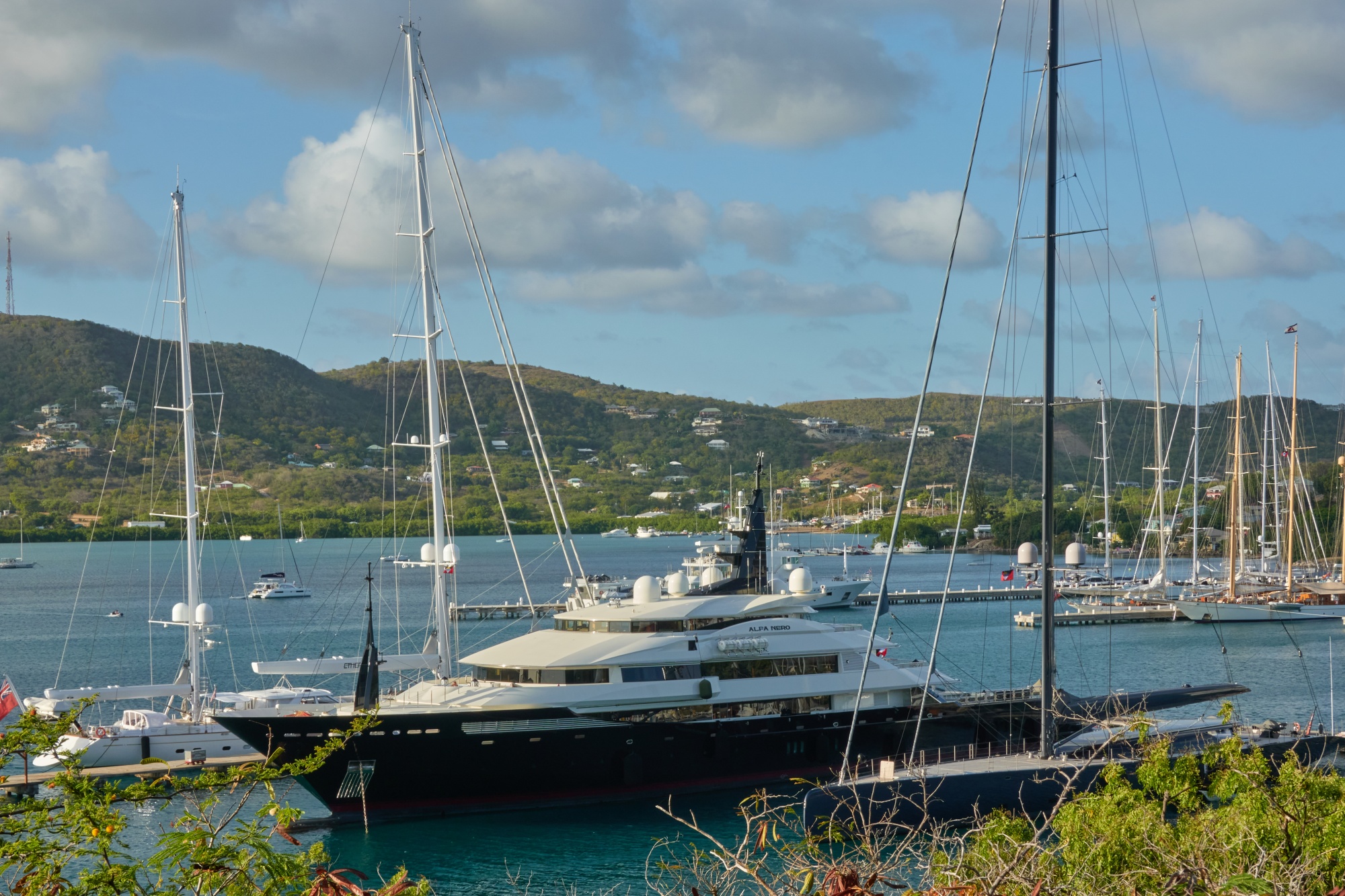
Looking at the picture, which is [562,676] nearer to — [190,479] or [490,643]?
[190,479]

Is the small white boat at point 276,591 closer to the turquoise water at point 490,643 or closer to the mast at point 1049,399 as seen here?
the turquoise water at point 490,643

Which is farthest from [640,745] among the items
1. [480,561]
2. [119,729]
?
[480,561]

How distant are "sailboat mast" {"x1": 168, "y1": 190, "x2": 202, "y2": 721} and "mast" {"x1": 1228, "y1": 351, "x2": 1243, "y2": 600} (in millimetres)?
44617

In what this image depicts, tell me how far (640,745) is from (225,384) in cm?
14108

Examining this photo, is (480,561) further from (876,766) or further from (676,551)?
(876,766)

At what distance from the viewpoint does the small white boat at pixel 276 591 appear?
274 ft

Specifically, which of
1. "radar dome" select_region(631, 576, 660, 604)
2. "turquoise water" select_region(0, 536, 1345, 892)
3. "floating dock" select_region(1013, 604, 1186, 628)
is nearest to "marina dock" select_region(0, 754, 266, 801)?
"turquoise water" select_region(0, 536, 1345, 892)

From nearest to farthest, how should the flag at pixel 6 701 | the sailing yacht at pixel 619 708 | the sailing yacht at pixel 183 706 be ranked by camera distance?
the flag at pixel 6 701 → the sailing yacht at pixel 619 708 → the sailing yacht at pixel 183 706

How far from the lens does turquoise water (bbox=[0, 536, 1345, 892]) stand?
2293cm

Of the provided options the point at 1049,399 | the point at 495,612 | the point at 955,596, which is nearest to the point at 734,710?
the point at 1049,399

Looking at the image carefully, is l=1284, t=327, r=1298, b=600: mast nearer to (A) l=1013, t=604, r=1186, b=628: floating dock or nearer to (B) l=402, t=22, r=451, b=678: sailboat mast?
(A) l=1013, t=604, r=1186, b=628: floating dock

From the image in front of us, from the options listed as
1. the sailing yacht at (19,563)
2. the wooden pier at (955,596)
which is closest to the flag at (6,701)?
the wooden pier at (955,596)

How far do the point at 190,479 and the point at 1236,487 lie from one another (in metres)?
50.4

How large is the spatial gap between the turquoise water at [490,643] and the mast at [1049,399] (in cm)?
635
